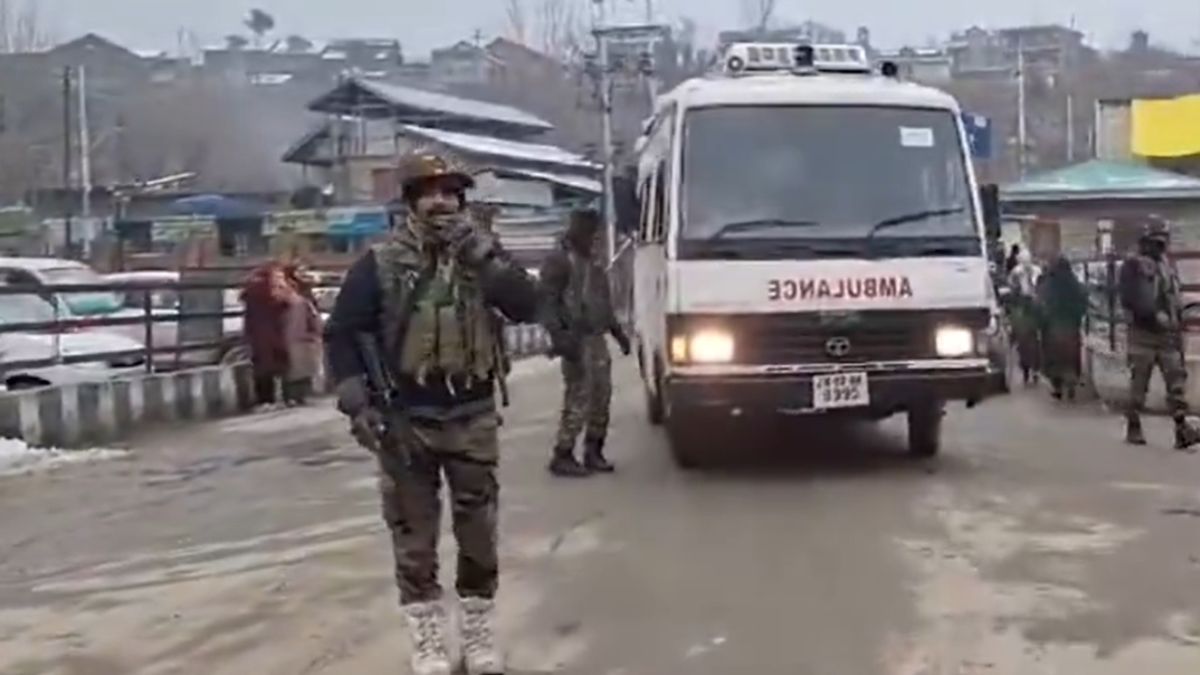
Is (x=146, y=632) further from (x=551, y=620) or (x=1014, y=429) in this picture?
(x=1014, y=429)

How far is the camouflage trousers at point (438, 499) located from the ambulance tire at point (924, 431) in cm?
584

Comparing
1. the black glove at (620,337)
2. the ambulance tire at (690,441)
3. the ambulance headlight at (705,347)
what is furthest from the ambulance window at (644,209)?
the ambulance headlight at (705,347)

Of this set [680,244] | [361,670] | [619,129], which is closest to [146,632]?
[361,670]

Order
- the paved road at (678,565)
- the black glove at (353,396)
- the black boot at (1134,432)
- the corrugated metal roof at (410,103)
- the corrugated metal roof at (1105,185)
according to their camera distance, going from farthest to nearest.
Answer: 1. the corrugated metal roof at (410,103)
2. the corrugated metal roof at (1105,185)
3. the black boot at (1134,432)
4. the paved road at (678,565)
5. the black glove at (353,396)

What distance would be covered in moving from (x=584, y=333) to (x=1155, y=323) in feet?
14.0

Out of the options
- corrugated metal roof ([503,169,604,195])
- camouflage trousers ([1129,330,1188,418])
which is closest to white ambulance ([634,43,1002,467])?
camouflage trousers ([1129,330,1188,418])

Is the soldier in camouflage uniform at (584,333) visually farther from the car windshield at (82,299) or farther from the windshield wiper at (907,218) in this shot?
the car windshield at (82,299)

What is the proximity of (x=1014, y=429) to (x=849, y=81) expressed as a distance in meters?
4.25

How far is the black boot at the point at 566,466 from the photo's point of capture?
11922 millimetres

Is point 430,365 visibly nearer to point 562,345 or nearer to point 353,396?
point 353,396

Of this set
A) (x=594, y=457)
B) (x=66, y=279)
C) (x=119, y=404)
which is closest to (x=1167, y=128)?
(x=66, y=279)

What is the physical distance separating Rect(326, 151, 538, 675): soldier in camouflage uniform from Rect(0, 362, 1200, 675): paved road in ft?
1.93

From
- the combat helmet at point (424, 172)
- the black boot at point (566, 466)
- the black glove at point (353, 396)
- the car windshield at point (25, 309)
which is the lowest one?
the black boot at point (566, 466)

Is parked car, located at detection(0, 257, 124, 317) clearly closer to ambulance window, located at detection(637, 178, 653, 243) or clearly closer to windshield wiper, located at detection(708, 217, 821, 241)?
ambulance window, located at detection(637, 178, 653, 243)
